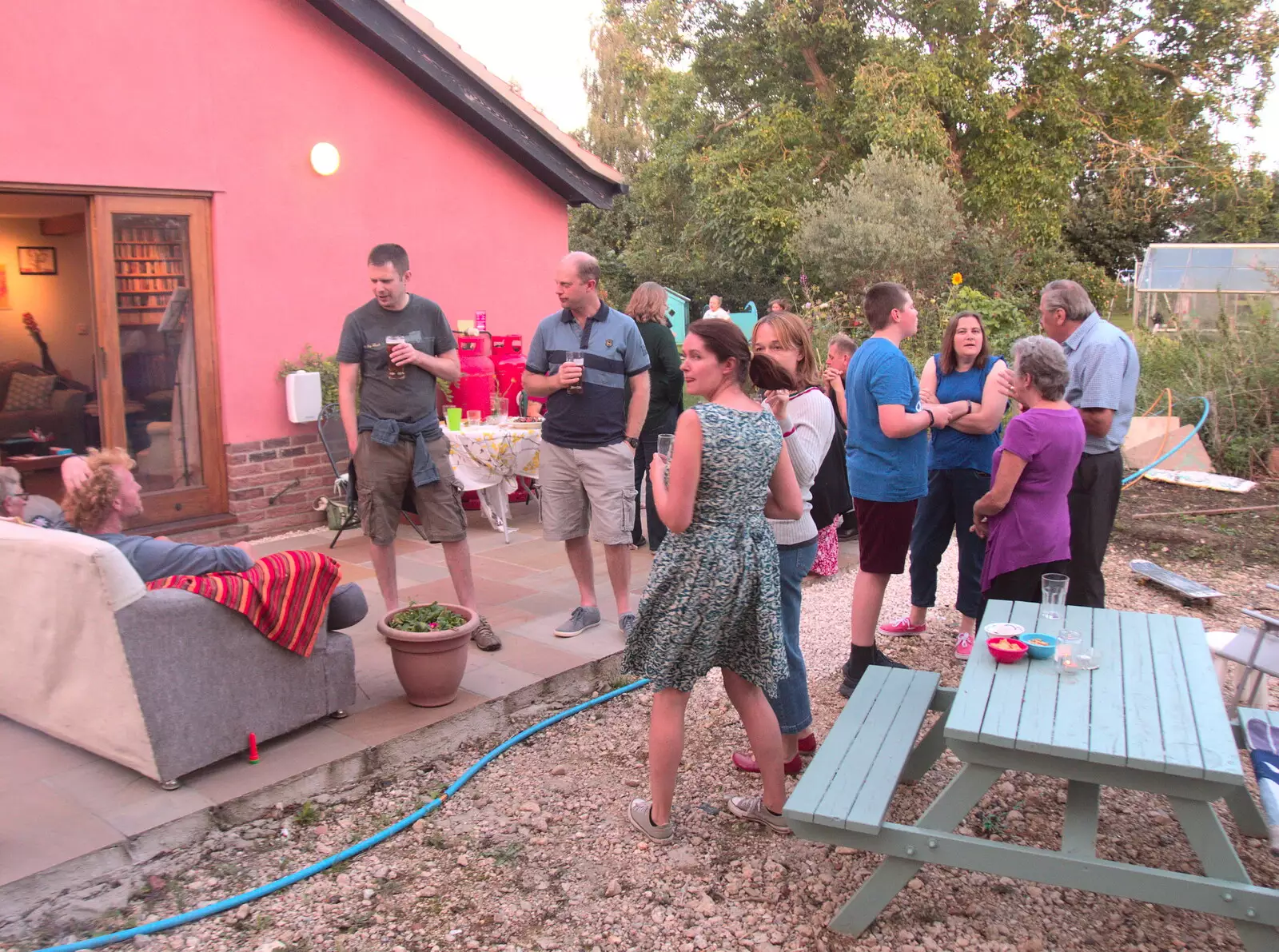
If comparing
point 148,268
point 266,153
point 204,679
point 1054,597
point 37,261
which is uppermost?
point 266,153

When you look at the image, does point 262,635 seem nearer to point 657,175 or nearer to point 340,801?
point 340,801

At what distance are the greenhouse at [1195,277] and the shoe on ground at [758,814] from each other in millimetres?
13424

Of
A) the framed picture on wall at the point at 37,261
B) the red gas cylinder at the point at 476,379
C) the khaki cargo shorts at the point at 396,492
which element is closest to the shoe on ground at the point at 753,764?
the khaki cargo shorts at the point at 396,492

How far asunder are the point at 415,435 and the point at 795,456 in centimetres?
200

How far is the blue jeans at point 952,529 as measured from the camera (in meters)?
4.56

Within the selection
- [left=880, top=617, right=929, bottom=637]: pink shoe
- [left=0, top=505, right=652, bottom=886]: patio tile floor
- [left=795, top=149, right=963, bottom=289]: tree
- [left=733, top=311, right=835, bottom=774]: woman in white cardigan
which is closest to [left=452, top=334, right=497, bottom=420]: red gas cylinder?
[left=0, top=505, right=652, bottom=886]: patio tile floor

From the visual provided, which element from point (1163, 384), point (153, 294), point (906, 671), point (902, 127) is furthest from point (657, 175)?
point (906, 671)

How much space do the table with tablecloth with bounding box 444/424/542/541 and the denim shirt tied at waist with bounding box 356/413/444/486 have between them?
6.08ft

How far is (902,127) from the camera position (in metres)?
18.1

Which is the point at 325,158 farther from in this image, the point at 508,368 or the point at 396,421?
the point at 396,421

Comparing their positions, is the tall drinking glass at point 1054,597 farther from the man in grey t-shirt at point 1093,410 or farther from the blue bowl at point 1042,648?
the man in grey t-shirt at point 1093,410

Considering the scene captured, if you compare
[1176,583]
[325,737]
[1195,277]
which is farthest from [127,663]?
[1195,277]

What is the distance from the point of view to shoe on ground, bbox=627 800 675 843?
10.4 ft

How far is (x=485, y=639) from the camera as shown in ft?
15.3
